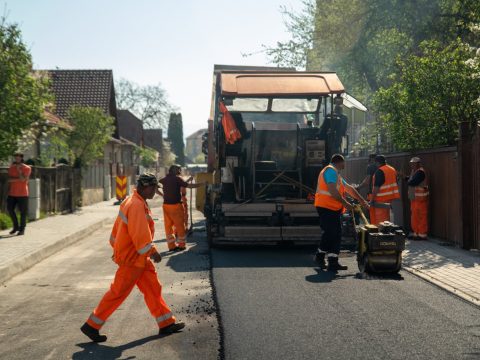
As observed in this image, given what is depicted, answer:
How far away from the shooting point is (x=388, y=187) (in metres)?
12.5

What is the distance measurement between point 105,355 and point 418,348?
96.0 inches

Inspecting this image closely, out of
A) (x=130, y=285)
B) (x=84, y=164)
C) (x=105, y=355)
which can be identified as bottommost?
(x=105, y=355)

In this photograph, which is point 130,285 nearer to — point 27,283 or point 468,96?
point 27,283

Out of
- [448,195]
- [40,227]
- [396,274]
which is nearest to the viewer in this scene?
[396,274]

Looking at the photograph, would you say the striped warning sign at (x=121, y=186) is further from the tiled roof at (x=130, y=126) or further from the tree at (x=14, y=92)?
the tiled roof at (x=130, y=126)

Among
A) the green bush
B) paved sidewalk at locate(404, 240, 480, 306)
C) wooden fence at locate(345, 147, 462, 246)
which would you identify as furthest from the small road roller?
the green bush

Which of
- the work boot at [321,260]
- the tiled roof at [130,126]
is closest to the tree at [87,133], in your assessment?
the work boot at [321,260]

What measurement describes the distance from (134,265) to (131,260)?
5cm

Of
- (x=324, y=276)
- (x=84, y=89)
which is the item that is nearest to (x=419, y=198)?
(x=324, y=276)

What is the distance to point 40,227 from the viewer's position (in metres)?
15.9

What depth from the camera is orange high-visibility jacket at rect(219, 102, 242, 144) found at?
494 inches

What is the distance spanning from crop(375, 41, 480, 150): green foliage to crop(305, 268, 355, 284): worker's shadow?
18.2 feet

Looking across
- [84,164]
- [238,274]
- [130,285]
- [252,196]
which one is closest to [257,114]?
[252,196]

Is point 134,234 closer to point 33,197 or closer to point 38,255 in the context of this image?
point 38,255
